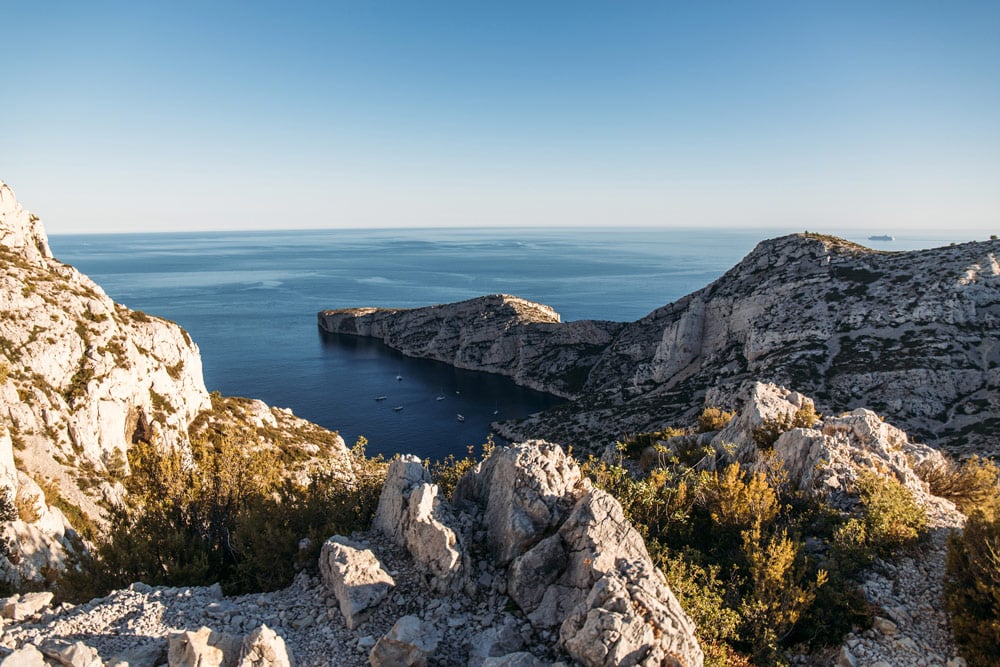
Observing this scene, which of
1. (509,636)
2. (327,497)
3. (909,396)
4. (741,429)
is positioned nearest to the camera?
(509,636)

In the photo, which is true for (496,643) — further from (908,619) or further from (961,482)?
(961,482)

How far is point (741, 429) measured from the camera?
26609mm

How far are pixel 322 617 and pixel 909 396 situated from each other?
61.0 m

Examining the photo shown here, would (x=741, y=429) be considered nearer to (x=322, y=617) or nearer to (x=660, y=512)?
(x=660, y=512)

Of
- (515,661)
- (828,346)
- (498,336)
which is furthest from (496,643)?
(498,336)

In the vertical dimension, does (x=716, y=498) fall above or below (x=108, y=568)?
above

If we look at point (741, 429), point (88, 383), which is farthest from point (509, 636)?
point (88, 383)

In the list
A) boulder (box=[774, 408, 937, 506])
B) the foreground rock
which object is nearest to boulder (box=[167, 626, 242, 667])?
the foreground rock

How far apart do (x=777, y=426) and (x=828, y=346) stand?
1957 inches

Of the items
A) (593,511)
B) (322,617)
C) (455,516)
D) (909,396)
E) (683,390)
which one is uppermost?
(593,511)

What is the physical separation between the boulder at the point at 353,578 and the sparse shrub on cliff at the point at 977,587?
14.6 meters

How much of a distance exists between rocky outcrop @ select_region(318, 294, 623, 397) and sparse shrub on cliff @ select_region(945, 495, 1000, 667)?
101 metres

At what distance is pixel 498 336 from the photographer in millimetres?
140250

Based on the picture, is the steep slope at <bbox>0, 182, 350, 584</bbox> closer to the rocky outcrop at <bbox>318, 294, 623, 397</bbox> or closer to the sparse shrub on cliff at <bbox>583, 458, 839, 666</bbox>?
the sparse shrub on cliff at <bbox>583, 458, 839, 666</bbox>
